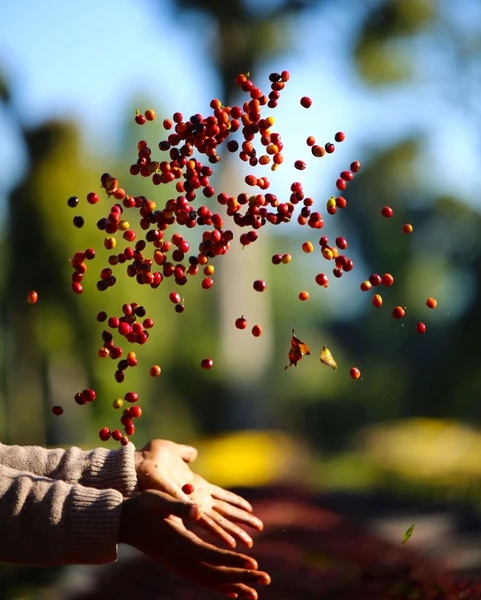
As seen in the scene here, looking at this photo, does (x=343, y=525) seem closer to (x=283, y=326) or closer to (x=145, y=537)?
(x=145, y=537)

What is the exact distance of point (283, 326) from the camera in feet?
60.0

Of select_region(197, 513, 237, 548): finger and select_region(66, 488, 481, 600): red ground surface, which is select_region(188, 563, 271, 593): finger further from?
select_region(66, 488, 481, 600): red ground surface

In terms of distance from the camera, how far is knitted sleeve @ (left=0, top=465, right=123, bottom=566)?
157 cm

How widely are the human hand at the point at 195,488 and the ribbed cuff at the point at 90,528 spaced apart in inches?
6.0

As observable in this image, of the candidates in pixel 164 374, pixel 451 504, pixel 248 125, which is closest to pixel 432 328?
pixel 164 374

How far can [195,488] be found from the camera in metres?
1.81

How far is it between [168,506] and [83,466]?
0.32m

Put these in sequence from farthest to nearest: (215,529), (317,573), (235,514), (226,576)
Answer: (317,573)
(235,514)
(215,529)
(226,576)

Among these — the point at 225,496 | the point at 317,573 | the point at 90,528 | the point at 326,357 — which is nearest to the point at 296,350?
the point at 326,357

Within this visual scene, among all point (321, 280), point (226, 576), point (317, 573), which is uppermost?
point (321, 280)

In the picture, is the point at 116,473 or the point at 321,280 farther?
the point at 321,280

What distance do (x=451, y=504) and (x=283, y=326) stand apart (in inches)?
379

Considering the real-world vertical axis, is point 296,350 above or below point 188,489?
above

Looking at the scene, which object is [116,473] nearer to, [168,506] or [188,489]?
[188,489]
